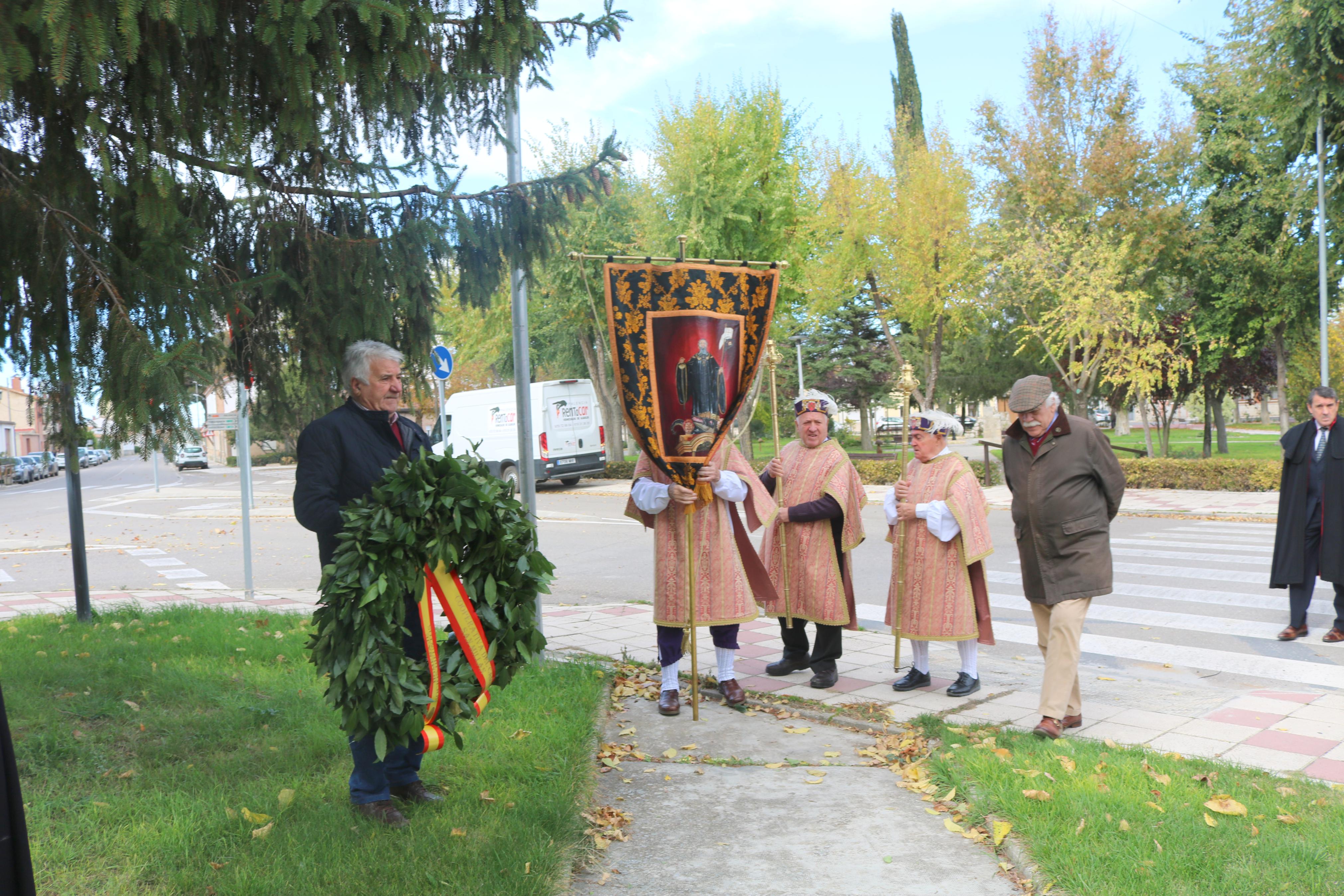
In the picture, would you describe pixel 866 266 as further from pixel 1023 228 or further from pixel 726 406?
pixel 726 406

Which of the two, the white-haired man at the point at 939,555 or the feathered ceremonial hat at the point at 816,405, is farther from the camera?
the feathered ceremonial hat at the point at 816,405

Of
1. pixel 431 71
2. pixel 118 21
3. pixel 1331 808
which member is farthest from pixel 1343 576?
pixel 118 21

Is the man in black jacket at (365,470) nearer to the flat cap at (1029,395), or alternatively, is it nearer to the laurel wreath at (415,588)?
the laurel wreath at (415,588)

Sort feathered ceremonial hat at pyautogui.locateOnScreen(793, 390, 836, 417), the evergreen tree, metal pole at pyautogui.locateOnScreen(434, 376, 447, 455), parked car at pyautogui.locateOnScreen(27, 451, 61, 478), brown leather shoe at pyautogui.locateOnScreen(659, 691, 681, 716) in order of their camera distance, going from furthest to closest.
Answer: parked car at pyautogui.locateOnScreen(27, 451, 61, 478) < metal pole at pyautogui.locateOnScreen(434, 376, 447, 455) < feathered ceremonial hat at pyautogui.locateOnScreen(793, 390, 836, 417) < brown leather shoe at pyautogui.locateOnScreen(659, 691, 681, 716) < the evergreen tree

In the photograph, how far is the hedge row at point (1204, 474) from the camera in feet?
66.0

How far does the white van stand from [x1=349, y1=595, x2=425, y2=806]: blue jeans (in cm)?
2205

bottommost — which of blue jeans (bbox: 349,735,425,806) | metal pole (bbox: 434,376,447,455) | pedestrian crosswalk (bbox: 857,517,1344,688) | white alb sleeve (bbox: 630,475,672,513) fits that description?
pedestrian crosswalk (bbox: 857,517,1344,688)

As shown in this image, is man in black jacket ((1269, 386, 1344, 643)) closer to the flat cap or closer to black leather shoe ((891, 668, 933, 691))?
black leather shoe ((891, 668, 933, 691))

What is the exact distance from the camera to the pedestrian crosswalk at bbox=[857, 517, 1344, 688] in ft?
23.8

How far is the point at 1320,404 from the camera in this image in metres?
7.93

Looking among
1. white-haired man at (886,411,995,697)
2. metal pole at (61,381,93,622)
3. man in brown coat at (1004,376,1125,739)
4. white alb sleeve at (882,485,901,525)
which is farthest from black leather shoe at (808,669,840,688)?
metal pole at (61,381,93,622)

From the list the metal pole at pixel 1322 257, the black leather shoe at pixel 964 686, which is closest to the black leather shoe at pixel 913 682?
the black leather shoe at pixel 964 686

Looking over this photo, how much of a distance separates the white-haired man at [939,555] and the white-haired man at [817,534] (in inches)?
12.2

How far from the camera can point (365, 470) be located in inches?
170
